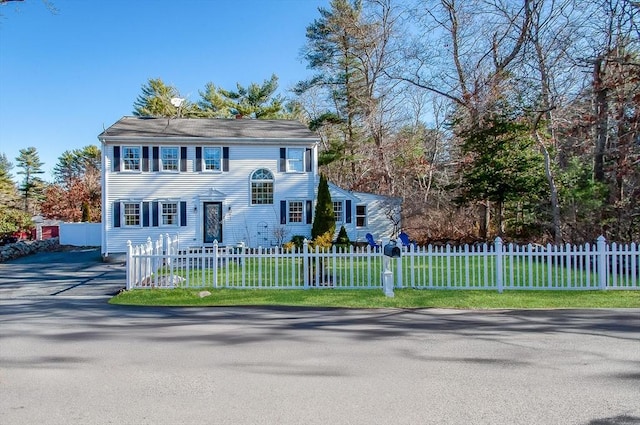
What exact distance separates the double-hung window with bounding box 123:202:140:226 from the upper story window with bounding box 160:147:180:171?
2.27 metres

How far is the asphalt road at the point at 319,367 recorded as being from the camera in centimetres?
379

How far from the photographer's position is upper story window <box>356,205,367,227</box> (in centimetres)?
2303

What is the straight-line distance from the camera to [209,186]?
21031mm

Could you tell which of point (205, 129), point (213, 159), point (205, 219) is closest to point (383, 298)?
point (205, 219)

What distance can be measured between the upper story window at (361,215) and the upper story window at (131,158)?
11337 millimetres

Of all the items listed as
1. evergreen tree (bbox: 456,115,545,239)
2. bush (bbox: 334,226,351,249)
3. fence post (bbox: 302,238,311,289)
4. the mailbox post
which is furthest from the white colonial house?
the mailbox post

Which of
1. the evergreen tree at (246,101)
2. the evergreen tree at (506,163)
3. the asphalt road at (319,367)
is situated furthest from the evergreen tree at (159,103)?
the asphalt road at (319,367)

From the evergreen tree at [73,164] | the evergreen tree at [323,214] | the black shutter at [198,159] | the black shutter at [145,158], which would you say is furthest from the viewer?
the evergreen tree at [73,164]

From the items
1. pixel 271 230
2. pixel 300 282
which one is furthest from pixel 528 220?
pixel 300 282

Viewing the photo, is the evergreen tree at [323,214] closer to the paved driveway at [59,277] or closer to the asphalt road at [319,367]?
the paved driveway at [59,277]

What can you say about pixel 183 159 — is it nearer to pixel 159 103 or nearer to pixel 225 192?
pixel 225 192

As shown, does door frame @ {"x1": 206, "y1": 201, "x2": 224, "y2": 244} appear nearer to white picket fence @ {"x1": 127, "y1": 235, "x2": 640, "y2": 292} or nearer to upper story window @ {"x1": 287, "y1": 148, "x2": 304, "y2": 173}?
upper story window @ {"x1": 287, "y1": 148, "x2": 304, "y2": 173}

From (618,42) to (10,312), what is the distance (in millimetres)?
15852

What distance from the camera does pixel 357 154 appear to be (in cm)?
3155
